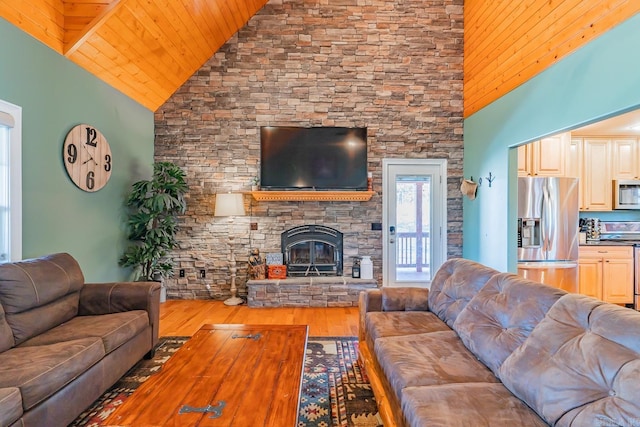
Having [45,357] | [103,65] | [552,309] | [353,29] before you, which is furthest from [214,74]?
[552,309]

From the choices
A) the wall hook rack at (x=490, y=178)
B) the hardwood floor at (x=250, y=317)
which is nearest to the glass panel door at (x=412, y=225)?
the wall hook rack at (x=490, y=178)

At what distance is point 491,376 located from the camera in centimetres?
161

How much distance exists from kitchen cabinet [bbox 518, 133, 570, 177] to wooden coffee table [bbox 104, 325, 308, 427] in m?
3.74

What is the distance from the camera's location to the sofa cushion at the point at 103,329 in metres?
2.07

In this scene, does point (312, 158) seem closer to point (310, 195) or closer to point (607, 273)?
point (310, 195)

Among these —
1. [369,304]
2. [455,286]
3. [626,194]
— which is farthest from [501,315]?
[626,194]

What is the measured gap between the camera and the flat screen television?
4.54 m

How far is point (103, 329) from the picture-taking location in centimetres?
219

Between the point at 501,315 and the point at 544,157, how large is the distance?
10.7 ft

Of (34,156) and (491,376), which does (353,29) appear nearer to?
(34,156)

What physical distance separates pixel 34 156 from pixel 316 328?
10.3 feet

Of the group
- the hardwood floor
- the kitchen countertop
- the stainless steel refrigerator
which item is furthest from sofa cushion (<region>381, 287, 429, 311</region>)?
the kitchen countertop

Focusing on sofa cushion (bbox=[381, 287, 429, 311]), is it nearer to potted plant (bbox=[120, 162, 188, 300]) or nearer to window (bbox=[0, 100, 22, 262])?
potted plant (bbox=[120, 162, 188, 300])

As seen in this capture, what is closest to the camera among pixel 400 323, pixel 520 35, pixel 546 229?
pixel 400 323
